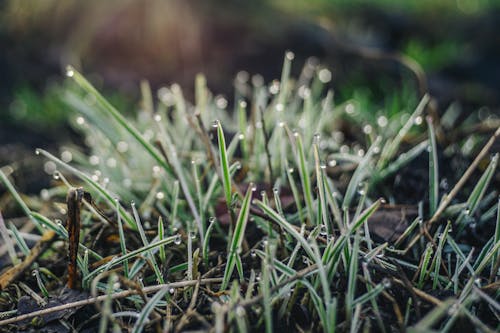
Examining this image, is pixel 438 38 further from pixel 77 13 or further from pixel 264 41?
pixel 77 13

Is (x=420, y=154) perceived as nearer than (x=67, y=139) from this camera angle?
Yes

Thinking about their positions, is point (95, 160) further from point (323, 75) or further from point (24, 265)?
point (323, 75)

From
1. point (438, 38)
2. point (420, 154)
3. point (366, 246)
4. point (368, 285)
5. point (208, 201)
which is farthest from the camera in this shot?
point (438, 38)

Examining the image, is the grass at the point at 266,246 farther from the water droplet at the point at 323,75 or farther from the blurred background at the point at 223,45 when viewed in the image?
the blurred background at the point at 223,45

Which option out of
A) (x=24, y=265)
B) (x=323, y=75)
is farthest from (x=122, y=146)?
(x=323, y=75)

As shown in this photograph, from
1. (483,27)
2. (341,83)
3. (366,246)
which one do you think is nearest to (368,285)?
(366,246)

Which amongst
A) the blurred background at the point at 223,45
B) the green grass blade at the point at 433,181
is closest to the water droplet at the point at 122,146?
the green grass blade at the point at 433,181

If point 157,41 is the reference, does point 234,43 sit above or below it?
below
